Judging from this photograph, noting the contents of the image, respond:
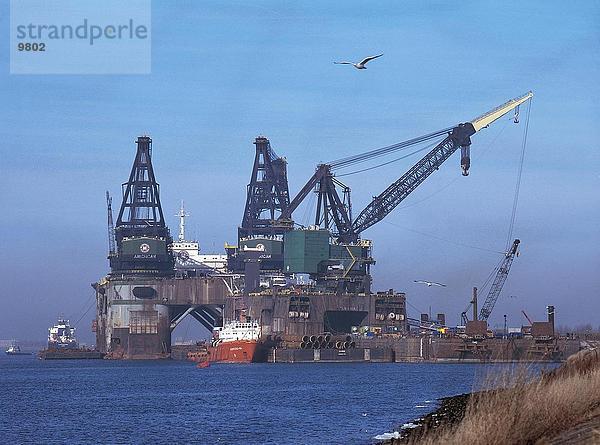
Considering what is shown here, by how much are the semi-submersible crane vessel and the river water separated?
50.1 meters

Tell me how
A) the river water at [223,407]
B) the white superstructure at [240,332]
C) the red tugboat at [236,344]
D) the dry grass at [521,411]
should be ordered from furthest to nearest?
the white superstructure at [240,332]
the red tugboat at [236,344]
the river water at [223,407]
the dry grass at [521,411]

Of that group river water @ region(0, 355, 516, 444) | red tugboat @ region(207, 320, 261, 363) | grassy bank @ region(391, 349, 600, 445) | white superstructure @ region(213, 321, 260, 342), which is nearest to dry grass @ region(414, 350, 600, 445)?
grassy bank @ region(391, 349, 600, 445)

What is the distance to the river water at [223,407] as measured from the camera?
51938mm

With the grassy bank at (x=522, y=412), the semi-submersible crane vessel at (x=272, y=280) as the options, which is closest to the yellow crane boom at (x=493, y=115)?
the semi-submersible crane vessel at (x=272, y=280)

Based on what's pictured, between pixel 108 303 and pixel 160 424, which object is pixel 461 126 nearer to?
pixel 108 303

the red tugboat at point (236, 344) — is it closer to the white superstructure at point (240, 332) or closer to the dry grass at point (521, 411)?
the white superstructure at point (240, 332)

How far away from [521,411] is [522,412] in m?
0.07

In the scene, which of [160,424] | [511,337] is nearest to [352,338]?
[511,337]

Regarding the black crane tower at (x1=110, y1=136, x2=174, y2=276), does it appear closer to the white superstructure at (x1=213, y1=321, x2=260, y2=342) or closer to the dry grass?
the white superstructure at (x1=213, y1=321, x2=260, y2=342)

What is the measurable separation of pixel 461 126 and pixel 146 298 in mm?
56110

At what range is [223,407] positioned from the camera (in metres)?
69.5

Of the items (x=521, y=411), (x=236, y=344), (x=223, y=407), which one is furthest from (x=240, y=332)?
(x=521, y=411)

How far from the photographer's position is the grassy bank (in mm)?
27141

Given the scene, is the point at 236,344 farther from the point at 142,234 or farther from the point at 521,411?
the point at 521,411
